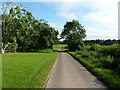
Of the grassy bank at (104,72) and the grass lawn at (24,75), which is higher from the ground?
the grassy bank at (104,72)

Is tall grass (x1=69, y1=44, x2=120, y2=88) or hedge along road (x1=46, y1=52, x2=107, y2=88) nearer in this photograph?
hedge along road (x1=46, y1=52, x2=107, y2=88)

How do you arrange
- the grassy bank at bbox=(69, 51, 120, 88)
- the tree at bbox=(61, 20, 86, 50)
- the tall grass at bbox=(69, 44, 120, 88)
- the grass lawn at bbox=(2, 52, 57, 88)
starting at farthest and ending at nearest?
1. the tree at bbox=(61, 20, 86, 50)
2. the tall grass at bbox=(69, 44, 120, 88)
3. the grassy bank at bbox=(69, 51, 120, 88)
4. the grass lawn at bbox=(2, 52, 57, 88)

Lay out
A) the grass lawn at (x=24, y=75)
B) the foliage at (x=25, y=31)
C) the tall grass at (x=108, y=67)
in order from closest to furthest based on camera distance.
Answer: the grass lawn at (x=24, y=75) < the tall grass at (x=108, y=67) < the foliage at (x=25, y=31)

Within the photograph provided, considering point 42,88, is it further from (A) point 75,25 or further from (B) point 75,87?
(A) point 75,25

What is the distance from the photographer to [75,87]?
7.62 m

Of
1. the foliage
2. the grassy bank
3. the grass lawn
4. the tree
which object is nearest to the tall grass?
the grassy bank

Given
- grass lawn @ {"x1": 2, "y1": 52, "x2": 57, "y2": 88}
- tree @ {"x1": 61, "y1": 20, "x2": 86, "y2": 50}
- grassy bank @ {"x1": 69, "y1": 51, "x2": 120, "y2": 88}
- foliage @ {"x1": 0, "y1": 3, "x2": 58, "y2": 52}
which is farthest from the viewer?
tree @ {"x1": 61, "y1": 20, "x2": 86, "y2": 50}

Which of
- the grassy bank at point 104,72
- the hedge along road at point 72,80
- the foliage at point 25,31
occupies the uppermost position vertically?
the foliage at point 25,31

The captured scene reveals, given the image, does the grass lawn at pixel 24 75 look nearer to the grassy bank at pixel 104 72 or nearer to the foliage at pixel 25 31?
the grassy bank at pixel 104 72

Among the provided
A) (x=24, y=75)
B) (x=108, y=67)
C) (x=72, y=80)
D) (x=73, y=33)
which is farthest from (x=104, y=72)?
(x=73, y=33)

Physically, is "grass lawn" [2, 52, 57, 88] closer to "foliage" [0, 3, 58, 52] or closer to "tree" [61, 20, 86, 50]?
"foliage" [0, 3, 58, 52]

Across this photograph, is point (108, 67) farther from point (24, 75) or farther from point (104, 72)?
point (24, 75)

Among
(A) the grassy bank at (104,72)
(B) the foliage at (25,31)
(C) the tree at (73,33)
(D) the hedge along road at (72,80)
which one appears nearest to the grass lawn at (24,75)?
(D) the hedge along road at (72,80)

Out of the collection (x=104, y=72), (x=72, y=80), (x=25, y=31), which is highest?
(x=25, y=31)
